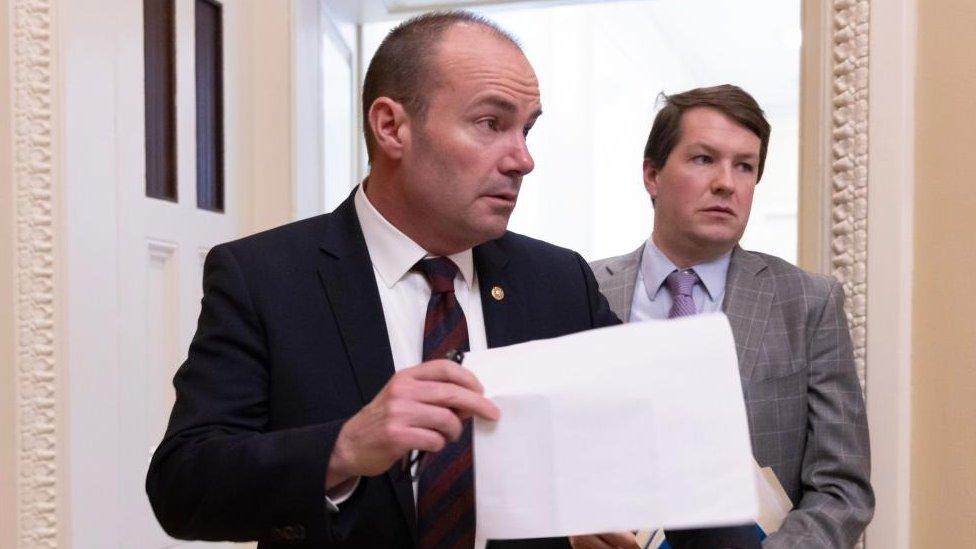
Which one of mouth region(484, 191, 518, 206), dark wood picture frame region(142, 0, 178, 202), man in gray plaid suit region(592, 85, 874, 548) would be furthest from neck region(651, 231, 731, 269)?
dark wood picture frame region(142, 0, 178, 202)

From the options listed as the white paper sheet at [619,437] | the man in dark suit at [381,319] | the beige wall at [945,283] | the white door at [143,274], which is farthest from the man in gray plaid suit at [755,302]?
the white door at [143,274]

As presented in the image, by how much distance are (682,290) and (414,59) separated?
0.81 m

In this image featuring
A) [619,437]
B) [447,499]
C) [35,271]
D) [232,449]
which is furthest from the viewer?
[35,271]

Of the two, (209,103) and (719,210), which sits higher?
(209,103)

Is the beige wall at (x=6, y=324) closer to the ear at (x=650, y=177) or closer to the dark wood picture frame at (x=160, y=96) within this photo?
the dark wood picture frame at (x=160, y=96)

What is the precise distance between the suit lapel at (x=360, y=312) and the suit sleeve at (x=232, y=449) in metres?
0.11

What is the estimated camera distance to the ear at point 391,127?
5.45ft

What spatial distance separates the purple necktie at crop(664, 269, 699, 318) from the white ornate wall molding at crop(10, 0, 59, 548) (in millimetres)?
1288

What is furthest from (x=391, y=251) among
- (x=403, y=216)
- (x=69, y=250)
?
(x=69, y=250)

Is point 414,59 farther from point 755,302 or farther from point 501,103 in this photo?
point 755,302

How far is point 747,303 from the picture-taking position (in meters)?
2.13

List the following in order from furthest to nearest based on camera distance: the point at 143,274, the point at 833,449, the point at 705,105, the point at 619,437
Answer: the point at 143,274
the point at 705,105
the point at 833,449
the point at 619,437

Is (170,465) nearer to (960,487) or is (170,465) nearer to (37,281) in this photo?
(37,281)

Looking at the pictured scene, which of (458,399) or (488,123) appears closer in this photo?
(458,399)
